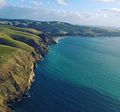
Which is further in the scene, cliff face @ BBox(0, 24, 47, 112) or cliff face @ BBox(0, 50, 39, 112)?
cliff face @ BBox(0, 50, 39, 112)

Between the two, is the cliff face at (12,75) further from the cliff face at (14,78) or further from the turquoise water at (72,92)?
the turquoise water at (72,92)

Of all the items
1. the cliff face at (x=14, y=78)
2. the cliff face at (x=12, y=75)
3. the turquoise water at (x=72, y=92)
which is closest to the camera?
the turquoise water at (x=72, y=92)

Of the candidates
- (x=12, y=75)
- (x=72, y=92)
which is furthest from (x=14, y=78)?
(x=72, y=92)

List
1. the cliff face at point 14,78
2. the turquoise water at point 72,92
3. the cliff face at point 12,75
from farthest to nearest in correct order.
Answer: the cliff face at point 14,78 → the cliff face at point 12,75 → the turquoise water at point 72,92

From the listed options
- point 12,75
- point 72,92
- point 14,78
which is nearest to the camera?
point 14,78

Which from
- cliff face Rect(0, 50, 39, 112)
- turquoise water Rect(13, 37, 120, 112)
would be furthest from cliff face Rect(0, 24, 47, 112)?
turquoise water Rect(13, 37, 120, 112)

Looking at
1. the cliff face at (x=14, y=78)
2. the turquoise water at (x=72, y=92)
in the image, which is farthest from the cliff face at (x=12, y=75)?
the turquoise water at (x=72, y=92)

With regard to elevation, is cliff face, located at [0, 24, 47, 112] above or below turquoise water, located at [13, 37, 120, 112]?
above

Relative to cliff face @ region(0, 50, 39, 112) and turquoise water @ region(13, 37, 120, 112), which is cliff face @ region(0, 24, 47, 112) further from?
turquoise water @ region(13, 37, 120, 112)

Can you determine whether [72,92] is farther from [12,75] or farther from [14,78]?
[12,75]

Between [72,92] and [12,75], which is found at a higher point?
[12,75]

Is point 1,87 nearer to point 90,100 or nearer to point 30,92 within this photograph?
point 30,92
